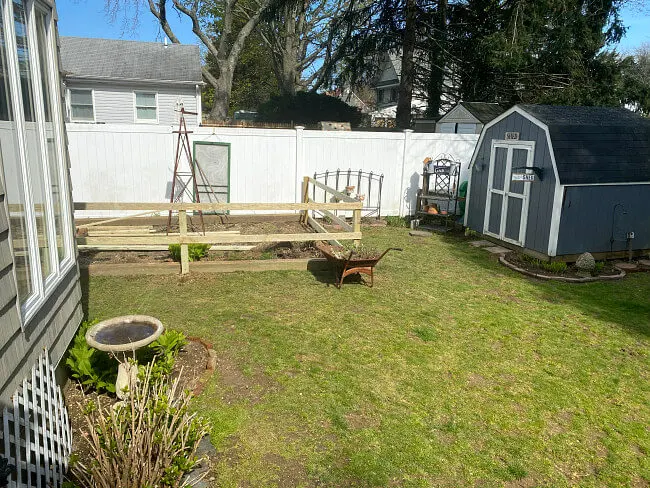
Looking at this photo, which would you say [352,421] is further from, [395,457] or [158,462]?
[158,462]

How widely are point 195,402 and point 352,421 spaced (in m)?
1.27

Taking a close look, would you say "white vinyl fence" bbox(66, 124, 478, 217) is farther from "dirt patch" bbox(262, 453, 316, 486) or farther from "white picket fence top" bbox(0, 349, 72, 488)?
"dirt patch" bbox(262, 453, 316, 486)

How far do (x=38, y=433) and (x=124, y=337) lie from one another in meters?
1.23

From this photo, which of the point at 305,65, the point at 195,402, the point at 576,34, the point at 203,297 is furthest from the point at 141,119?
the point at 195,402

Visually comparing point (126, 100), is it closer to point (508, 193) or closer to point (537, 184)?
point (508, 193)

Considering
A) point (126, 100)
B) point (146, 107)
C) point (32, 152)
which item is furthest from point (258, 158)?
point (126, 100)

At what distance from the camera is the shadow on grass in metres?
6.32

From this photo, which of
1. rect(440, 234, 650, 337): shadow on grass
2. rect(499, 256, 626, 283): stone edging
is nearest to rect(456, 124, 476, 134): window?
rect(440, 234, 650, 337): shadow on grass

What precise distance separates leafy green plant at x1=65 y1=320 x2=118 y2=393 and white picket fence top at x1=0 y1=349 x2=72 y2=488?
1.87ft

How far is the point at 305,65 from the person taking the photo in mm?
28328

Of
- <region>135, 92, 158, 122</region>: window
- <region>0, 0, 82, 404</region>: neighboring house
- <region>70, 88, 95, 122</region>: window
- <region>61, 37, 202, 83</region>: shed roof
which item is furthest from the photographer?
<region>135, 92, 158, 122</region>: window

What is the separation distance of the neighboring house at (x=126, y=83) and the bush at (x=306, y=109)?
5.21 m

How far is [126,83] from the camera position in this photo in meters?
18.6

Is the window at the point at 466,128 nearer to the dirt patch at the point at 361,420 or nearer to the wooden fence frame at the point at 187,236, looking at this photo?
the wooden fence frame at the point at 187,236
